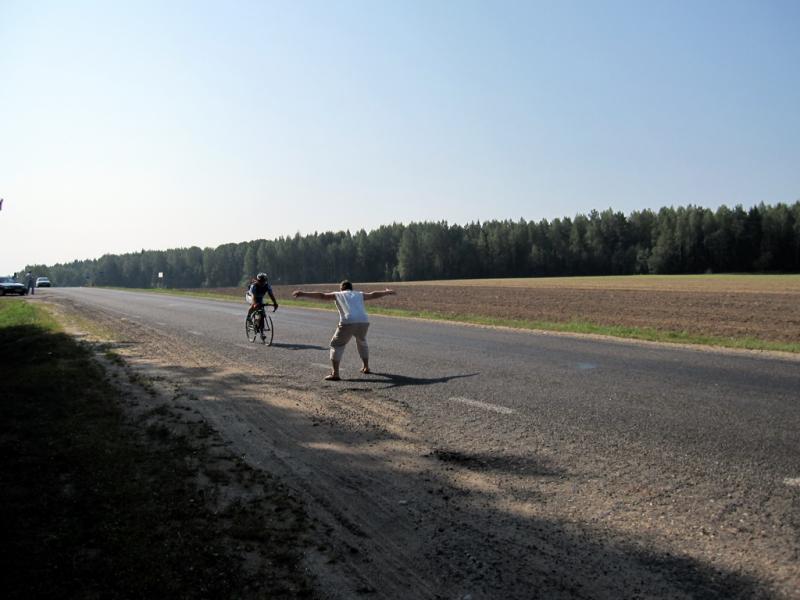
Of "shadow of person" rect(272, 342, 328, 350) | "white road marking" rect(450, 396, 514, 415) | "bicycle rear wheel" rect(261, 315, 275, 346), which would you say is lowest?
"white road marking" rect(450, 396, 514, 415)

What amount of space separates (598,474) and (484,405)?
9.05 feet

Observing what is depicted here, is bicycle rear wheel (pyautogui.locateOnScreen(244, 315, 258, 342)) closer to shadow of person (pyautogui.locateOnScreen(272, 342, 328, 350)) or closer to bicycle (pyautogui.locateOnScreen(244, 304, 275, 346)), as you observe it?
bicycle (pyautogui.locateOnScreen(244, 304, 275, 346))

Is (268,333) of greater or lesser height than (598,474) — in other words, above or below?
above

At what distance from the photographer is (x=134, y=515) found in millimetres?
4109

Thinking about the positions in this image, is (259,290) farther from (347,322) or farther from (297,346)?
(347,322)

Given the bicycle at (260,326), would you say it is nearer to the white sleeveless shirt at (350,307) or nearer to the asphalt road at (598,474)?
the asphalt road at (598,474)

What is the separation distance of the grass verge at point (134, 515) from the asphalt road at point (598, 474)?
781mm

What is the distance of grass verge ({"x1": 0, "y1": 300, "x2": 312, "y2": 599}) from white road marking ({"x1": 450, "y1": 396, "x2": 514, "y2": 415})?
3359mm

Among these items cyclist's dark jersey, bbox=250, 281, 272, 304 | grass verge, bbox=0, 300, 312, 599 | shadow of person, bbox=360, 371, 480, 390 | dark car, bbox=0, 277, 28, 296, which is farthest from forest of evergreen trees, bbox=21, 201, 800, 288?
grass verge, bbox=0, 300, 312, 599

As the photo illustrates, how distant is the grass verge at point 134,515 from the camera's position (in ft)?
10.7

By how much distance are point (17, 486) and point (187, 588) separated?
2400 millimetres

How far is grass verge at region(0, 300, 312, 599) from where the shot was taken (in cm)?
326

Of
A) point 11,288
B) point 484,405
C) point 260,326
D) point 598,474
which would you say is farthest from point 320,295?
point 11,288

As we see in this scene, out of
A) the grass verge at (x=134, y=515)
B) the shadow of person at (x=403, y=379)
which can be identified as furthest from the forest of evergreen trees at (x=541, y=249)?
the grass verge at (x=134, y=515)
